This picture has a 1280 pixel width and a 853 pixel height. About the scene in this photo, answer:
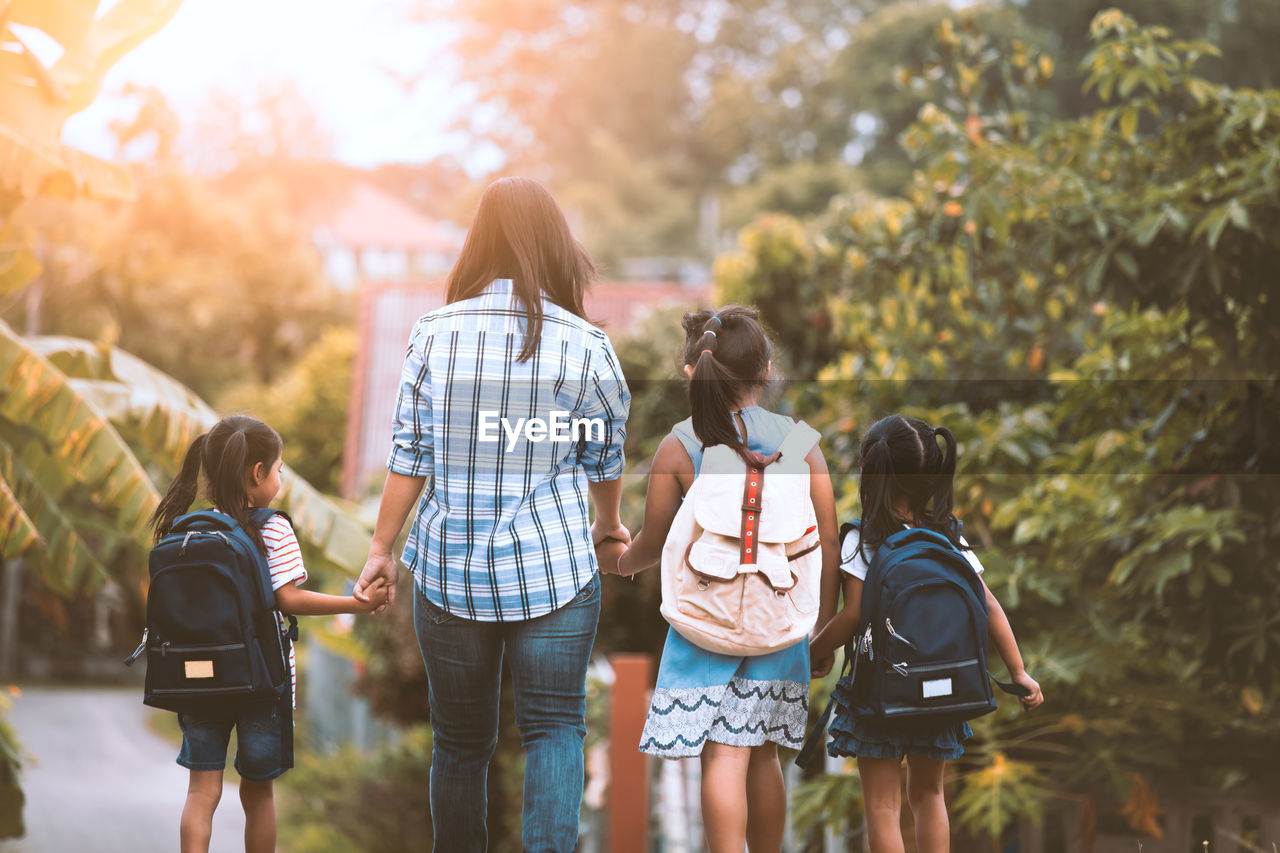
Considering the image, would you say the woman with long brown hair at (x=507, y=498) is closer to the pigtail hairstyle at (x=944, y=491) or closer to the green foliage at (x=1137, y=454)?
the pigtail hairstyle at (x=944, y=491)

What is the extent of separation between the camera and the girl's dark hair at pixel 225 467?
305 cm

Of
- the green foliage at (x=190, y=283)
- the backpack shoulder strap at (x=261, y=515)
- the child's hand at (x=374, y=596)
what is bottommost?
the child's hand at (x=374, y=596)

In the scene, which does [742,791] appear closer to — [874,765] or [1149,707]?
[874,765]

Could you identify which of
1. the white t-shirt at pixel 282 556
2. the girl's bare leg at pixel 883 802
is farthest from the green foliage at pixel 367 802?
the girl's bare leg at pixel 883 802

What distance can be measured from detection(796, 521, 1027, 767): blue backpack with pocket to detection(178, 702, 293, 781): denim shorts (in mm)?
1222

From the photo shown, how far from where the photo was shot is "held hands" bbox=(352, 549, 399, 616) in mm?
2990

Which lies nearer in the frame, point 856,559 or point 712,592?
point 712,592

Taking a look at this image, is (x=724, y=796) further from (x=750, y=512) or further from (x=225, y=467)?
(x=225, y=467)

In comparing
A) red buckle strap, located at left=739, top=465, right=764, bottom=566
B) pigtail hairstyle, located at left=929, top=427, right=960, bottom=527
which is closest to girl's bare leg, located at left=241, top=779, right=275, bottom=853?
red buckle strap, located at left=739, top=465, right=764, bottom=566

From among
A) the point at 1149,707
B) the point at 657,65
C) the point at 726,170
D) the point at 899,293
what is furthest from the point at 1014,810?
the point at 657,65

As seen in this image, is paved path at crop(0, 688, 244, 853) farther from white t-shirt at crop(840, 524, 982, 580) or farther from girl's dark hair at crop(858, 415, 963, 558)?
girl's dark hair at crop(858, 415, 963, 558)

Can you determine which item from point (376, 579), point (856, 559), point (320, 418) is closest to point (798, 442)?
point (856, 559)

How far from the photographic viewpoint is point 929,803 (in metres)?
3.13

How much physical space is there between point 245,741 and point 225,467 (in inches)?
25.0
